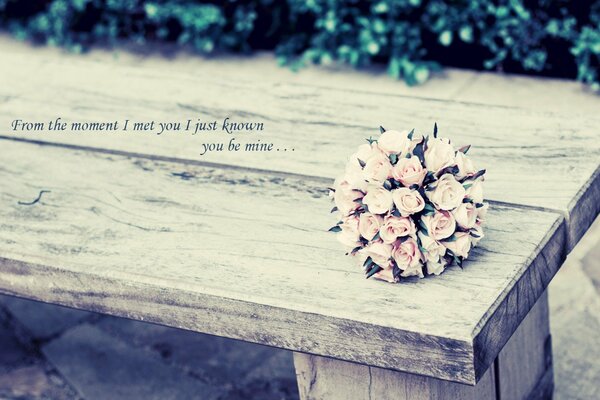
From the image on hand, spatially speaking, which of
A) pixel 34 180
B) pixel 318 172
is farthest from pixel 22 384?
pixel 318 172

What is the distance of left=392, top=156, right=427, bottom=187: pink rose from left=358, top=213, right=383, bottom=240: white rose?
0.06 metres

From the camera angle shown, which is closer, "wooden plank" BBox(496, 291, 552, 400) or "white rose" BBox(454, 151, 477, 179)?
"white rose" BBox(454, 151, 477, 179)

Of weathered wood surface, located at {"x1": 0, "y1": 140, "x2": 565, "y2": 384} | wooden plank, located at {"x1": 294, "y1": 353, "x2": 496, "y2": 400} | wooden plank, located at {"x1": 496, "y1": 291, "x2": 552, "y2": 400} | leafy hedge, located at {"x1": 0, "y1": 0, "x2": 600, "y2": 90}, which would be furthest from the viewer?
leafy hedge, located at {"x1": 0, "y1": 0, "x2": 600, "y2": 90}

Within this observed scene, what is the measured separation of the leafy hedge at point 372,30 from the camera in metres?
3.28

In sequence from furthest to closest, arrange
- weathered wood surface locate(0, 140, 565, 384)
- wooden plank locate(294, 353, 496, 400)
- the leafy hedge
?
the leafy hedge, wooden plank locate(294, 353, 496, 400), weathered wood surface locate(0, 140, 565, 384)

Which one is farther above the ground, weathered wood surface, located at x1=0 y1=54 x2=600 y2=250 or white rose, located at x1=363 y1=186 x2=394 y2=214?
white rose, located at x1=363 y1=186 x2=394 y2=214

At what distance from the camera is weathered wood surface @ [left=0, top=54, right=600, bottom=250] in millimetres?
1685

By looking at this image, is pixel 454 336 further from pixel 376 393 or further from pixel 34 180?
pixel 34 180

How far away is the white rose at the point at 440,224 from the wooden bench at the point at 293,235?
0.26 feet

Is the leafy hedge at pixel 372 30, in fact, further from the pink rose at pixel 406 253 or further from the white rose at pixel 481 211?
the pink rose at pixel 406 253

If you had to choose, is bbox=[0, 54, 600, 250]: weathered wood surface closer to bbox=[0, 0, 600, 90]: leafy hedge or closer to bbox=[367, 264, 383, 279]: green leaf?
bbox=[367, 264, 383, 279]: green leaf

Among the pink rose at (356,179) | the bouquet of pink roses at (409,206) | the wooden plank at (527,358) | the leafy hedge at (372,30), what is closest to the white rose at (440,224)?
the bouquet of pink roses at (409,206)

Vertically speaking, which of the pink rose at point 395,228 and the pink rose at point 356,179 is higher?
the pink rose at point 356,179

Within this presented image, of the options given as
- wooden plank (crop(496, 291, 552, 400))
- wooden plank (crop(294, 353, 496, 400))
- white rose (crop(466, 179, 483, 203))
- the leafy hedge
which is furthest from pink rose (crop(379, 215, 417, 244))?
the leafy hedge
